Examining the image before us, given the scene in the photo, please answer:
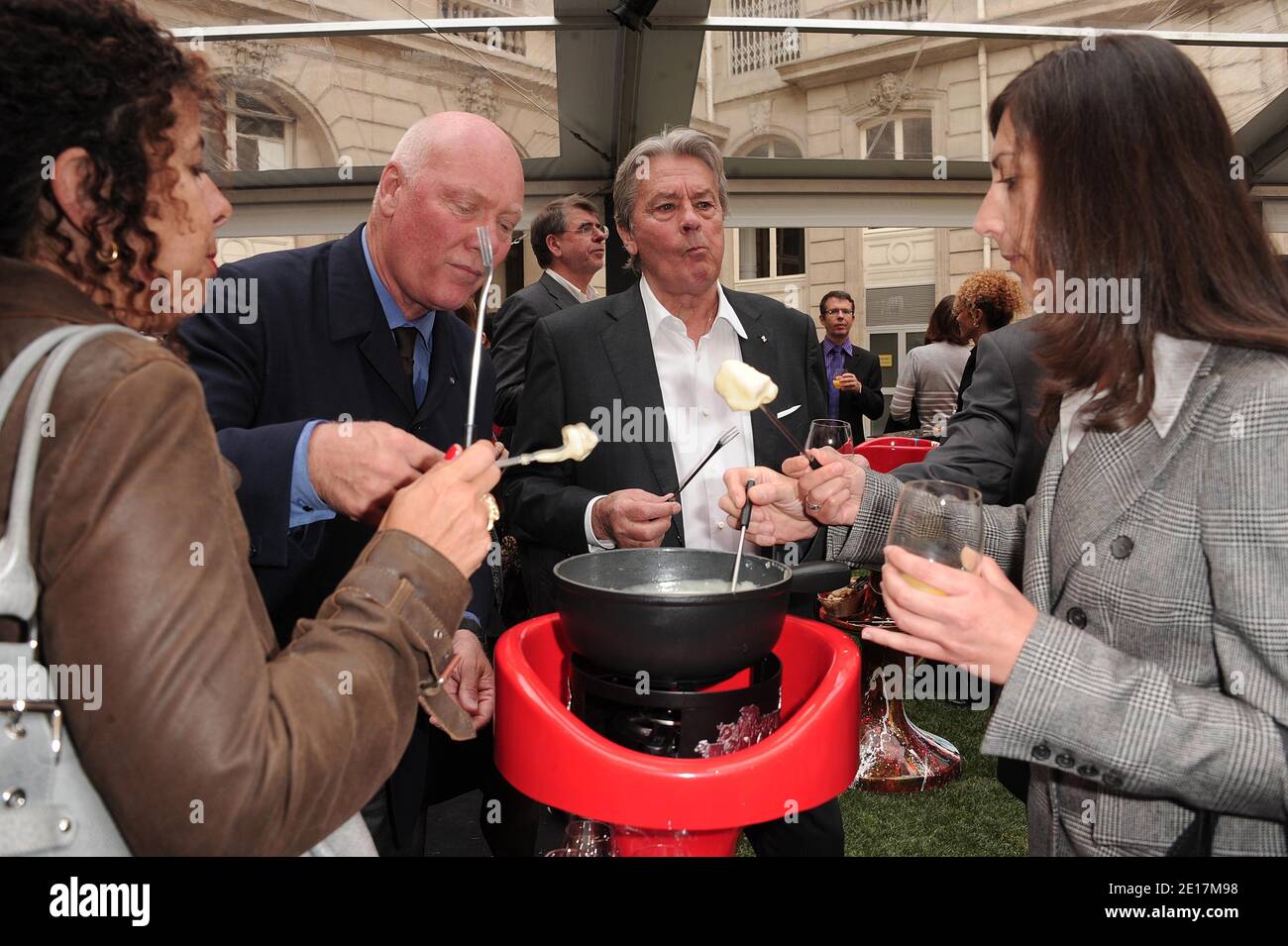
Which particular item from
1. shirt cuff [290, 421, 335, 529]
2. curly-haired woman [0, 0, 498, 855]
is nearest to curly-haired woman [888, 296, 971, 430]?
shirt cuff [290, 421, 335, 529]

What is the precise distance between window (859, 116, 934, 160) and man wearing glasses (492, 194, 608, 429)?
12.3m

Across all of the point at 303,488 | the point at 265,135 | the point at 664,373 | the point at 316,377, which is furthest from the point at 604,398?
the point at 265,135

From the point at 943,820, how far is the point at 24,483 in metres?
3.29

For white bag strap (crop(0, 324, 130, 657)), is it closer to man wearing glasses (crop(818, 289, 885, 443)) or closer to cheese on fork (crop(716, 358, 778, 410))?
cheese on fork (crop(716, 358, 778, 410))

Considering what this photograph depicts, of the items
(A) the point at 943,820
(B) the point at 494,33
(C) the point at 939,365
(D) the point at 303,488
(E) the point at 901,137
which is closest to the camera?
(D) the point at 303,488

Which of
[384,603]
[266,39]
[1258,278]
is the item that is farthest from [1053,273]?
[266,39]

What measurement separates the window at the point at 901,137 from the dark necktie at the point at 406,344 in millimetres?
14702

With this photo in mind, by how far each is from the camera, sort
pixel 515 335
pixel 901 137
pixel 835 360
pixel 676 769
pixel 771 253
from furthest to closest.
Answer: pixel 771 253 < pixel 901 137 < pixel 835 360 < pixel 515 335 < pixel 676 769

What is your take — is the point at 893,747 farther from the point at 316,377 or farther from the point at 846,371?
the point at 846,371

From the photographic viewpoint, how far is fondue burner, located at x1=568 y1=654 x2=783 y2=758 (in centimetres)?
144

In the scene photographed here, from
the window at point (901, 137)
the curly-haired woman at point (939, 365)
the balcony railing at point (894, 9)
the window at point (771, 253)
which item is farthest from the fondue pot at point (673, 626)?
the window at point (771, 253)

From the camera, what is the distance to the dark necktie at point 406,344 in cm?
221

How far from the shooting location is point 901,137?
623 inches

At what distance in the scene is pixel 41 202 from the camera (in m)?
0.96
